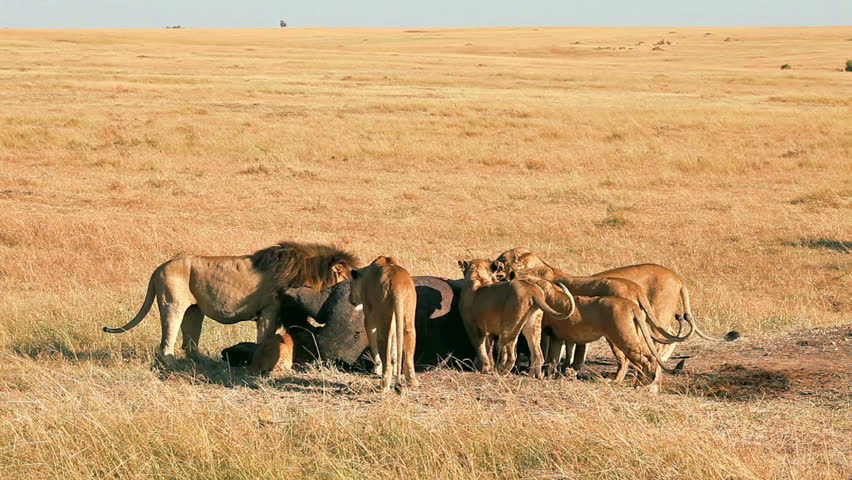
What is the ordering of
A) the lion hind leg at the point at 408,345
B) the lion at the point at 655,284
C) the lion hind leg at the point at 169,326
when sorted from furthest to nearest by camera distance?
the lion at the point at 655,284 → the lion hind leg at the point at 169,326 → the lion hind leg at the point at 408,345

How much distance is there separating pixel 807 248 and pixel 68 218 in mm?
10115

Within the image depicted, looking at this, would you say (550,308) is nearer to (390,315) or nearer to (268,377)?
(390,315)

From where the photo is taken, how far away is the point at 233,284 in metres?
6.88

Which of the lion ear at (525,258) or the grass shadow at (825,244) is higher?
the lion ear at (525,258)

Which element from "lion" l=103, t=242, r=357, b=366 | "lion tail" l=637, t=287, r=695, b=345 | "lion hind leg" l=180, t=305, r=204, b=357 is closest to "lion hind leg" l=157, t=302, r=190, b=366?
"lion" l=103, t=242, r=357, b=366

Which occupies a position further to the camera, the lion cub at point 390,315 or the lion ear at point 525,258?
the lion ear at point 525,258

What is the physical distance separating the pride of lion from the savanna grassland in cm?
29

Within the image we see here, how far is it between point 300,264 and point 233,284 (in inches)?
18.7

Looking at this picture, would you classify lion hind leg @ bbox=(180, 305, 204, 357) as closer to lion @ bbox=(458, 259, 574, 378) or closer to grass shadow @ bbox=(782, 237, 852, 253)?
lion @ bbox=(458, 259, 574, 378)

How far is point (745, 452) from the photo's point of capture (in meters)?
4.77

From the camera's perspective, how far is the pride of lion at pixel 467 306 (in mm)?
6129

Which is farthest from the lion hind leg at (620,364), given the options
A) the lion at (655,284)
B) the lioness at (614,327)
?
the lion at (655,284)

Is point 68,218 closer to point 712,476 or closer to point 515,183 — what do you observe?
point 515,183

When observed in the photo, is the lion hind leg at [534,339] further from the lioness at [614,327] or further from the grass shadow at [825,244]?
Result: the grass shadow at [825,244]
